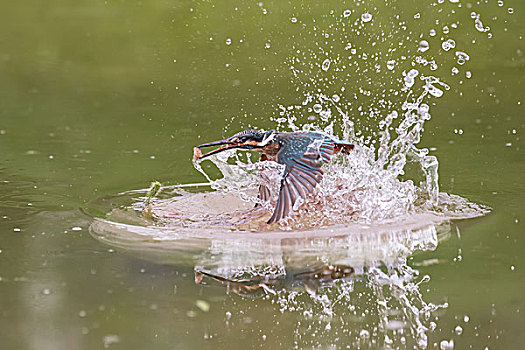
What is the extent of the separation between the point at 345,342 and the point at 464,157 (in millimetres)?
3602

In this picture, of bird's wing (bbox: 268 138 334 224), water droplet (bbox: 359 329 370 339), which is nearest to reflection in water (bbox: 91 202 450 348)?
water droplet (bbox: 359 329 370 339)

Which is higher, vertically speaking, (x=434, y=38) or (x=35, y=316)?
(x=434, y=38)

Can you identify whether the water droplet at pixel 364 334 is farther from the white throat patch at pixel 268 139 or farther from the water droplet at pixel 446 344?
the white throat patch at pixel 268 139

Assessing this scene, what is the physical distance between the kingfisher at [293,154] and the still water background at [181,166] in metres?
0.68

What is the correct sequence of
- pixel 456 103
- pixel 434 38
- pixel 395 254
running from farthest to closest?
pixel 434 38
pixel 456 103
pixel 395 254

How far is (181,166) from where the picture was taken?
672cm

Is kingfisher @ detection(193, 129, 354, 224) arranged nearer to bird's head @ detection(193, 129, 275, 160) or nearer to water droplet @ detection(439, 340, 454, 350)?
bird's head @ detection(193, 129, 275, 160)

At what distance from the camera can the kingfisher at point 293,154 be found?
4738mm

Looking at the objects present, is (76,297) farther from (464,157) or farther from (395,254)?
(464,157)

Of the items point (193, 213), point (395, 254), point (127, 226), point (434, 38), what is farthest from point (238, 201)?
point (434, 38)

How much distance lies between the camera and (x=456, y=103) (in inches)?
362

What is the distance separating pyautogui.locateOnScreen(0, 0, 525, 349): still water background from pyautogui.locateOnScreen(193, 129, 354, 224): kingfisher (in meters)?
0.68

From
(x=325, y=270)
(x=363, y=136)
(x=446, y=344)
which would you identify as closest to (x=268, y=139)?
(x=325, y=270)

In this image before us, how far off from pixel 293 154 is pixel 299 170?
0.10m
